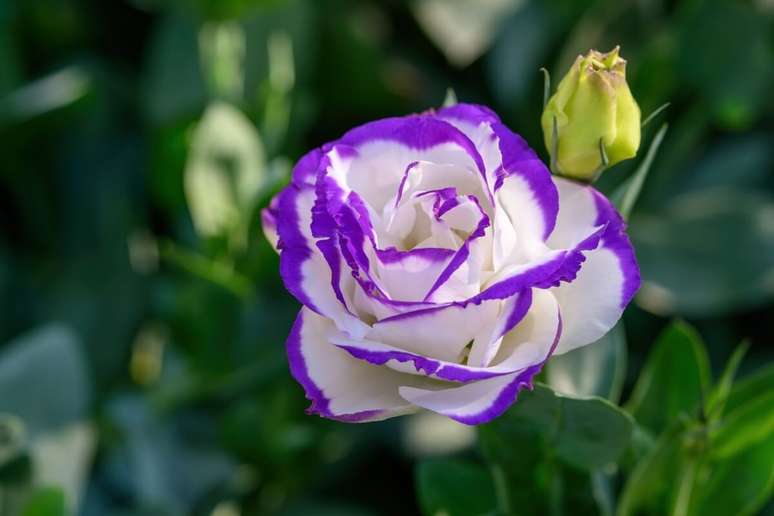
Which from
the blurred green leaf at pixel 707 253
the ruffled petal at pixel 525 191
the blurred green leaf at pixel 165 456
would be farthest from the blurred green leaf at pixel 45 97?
the ruffled petal at pixel 525 191

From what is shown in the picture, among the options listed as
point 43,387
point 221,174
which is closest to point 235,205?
point 221,174

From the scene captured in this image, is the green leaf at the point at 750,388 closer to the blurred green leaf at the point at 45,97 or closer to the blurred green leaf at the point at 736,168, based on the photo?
the blurred green leaf at the point at 736,168

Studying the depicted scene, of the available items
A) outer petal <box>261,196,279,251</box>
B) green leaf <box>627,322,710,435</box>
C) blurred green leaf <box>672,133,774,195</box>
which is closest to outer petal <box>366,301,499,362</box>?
outer petal <box>261,196,279,251</box>

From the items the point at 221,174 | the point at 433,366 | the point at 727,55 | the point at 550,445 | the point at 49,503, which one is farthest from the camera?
the point at 727,55

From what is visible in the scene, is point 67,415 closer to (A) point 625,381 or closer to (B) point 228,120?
(B) point 228,120

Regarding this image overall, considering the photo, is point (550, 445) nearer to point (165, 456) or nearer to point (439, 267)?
point (439, 267)

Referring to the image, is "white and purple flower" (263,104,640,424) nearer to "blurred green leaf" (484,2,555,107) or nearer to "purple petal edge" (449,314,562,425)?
"purple petal edge" (449,314,562,425)
